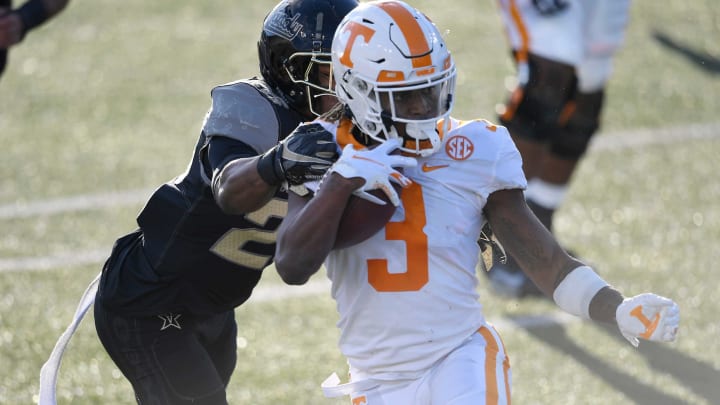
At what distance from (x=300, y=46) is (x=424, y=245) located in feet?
2.45

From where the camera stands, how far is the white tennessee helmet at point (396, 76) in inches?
115

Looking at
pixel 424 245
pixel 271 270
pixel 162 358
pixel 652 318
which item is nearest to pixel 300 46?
pixel 424 245

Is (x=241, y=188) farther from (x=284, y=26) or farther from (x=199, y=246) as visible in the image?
(x=284, y=26)

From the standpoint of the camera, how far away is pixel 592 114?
20.6ft

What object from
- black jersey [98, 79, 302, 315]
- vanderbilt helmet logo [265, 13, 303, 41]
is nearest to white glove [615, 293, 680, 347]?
black jersey [98, 79, 302, 315]

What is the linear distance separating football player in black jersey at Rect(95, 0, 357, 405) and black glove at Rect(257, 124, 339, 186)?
289mm

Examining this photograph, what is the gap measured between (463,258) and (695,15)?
8.36 meters

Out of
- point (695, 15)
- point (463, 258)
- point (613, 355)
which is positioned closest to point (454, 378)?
point (463, 258)

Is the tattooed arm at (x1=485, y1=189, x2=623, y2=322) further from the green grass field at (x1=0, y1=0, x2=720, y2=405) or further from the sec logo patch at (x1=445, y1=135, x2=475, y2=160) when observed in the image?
the green grass field at (x1=0, y1=0, x2=720, y2=405)

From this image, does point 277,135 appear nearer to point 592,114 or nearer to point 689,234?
point 592,114

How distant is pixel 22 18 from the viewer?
625 centimetres

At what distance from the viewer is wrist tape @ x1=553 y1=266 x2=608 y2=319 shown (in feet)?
10.2

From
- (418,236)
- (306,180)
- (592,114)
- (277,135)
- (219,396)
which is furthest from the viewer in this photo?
(592,114)

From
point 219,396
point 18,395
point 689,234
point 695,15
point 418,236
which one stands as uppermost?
point 418,236
